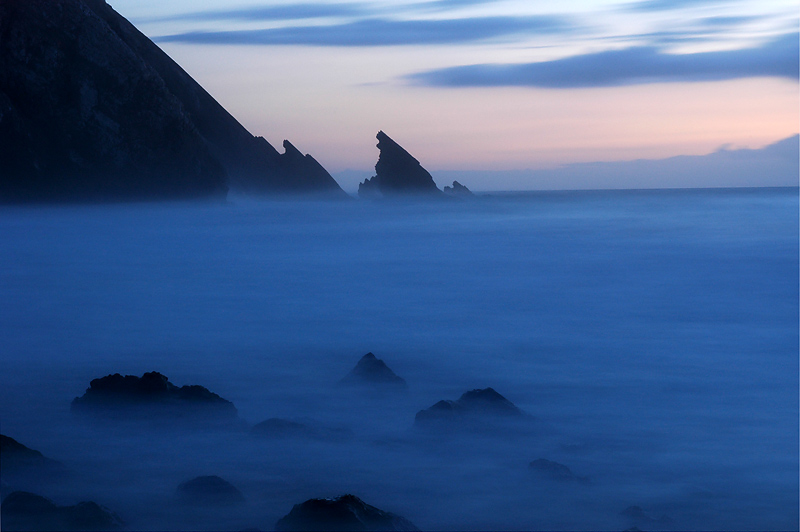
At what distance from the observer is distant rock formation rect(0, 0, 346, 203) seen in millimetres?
51406

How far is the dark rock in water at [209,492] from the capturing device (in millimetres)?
4785

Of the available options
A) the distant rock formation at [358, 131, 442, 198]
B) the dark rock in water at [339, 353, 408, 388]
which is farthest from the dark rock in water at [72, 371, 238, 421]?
the distant rock formation at [358, 131, 442, 198]

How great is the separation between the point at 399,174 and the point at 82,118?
47945 millimetres

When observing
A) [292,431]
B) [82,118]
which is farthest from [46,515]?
[82,118]

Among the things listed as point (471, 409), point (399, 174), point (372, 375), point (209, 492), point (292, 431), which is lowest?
point (209, 492)

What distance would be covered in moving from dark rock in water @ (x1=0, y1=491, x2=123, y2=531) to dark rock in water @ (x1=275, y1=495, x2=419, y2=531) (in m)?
0.98

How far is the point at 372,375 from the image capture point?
7895mm

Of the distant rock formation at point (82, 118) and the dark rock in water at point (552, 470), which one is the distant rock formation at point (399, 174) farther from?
the dark rock in water at point (552, 470)

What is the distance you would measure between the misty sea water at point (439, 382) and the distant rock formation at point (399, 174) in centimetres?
7514

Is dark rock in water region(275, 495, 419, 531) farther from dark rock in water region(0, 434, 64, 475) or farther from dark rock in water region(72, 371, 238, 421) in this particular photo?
dark rock in water region(72, 371, 238, 421)

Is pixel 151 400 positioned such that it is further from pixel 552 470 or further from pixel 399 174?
pixel 399 174

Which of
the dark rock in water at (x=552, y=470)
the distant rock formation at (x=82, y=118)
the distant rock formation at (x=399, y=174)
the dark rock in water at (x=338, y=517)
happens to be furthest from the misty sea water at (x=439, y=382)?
the distant rock formation at (x=399, y=174)

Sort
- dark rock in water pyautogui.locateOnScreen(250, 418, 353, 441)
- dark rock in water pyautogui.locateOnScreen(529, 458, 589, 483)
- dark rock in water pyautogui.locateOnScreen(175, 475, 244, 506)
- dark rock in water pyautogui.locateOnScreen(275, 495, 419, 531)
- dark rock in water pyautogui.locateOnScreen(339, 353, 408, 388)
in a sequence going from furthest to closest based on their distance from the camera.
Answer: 1. dark rock in water pyautogui.locateOnScreen(339, 353, 408, 388)
2. dark rock in water pyautogui.locateOnScreen(250, 418, 353, 441)
3. dark rock in water pyautogui.locateOnScreen(529, 458, 589, 483)
4. dark rock in water pyautogui.locateOnScreen(175, 475, 244, 506)
5. dark rock in water pyautogui.locateOnScreen(275, 495, 419, 531)

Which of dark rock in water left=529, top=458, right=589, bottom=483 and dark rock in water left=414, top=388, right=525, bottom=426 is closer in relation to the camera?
dark rock in water left=529, top=458, right=589, bottom=483
